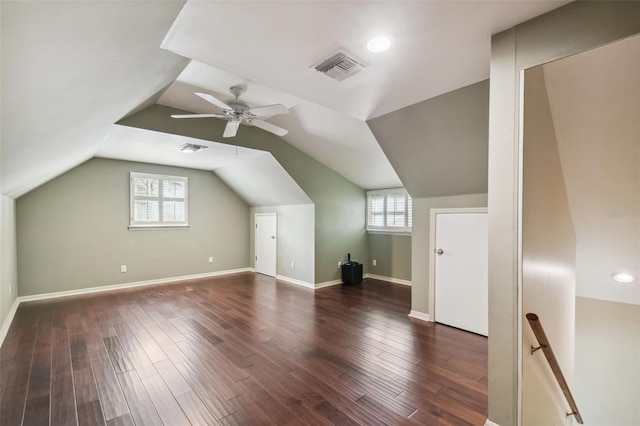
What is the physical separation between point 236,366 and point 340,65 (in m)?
2.76

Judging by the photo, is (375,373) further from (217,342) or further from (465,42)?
(465,42)

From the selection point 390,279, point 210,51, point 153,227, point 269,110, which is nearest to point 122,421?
point 210,51

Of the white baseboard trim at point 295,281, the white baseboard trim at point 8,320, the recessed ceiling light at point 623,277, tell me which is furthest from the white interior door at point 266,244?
the recessed ceiling light at point 623,277

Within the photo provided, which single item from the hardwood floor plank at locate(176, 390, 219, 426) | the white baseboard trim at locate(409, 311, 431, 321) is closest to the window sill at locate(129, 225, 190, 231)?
the hardwood floor plank at locate(176, 390, 219, 426)

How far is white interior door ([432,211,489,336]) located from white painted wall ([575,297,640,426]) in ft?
3.89

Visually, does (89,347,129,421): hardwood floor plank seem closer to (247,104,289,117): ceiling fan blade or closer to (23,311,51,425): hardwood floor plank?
(23,311,51,425): hardwood floor plank

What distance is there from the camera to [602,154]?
2346mm

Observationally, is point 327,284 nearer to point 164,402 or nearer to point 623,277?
point 164,402

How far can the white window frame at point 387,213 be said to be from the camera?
5992 millimetres

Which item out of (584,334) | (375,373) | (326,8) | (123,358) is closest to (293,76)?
(326,8)

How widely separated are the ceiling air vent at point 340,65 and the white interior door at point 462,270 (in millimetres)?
2367

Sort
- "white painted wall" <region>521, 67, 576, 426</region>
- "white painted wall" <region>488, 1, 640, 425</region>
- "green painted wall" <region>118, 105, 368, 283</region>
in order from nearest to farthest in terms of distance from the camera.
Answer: "white painted wall" <region>488, 1, 640, 425</region> → "white painted wall" <region>521, 67, 576, 426</region> → "green painted wall" <region>118, 105, 368, 283</region>

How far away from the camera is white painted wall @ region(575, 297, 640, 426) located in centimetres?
309

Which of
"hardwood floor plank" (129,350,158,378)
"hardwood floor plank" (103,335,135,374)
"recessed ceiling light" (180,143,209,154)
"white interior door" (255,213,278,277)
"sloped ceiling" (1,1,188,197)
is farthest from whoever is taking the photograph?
"white interior door" (255,213,278,277)
